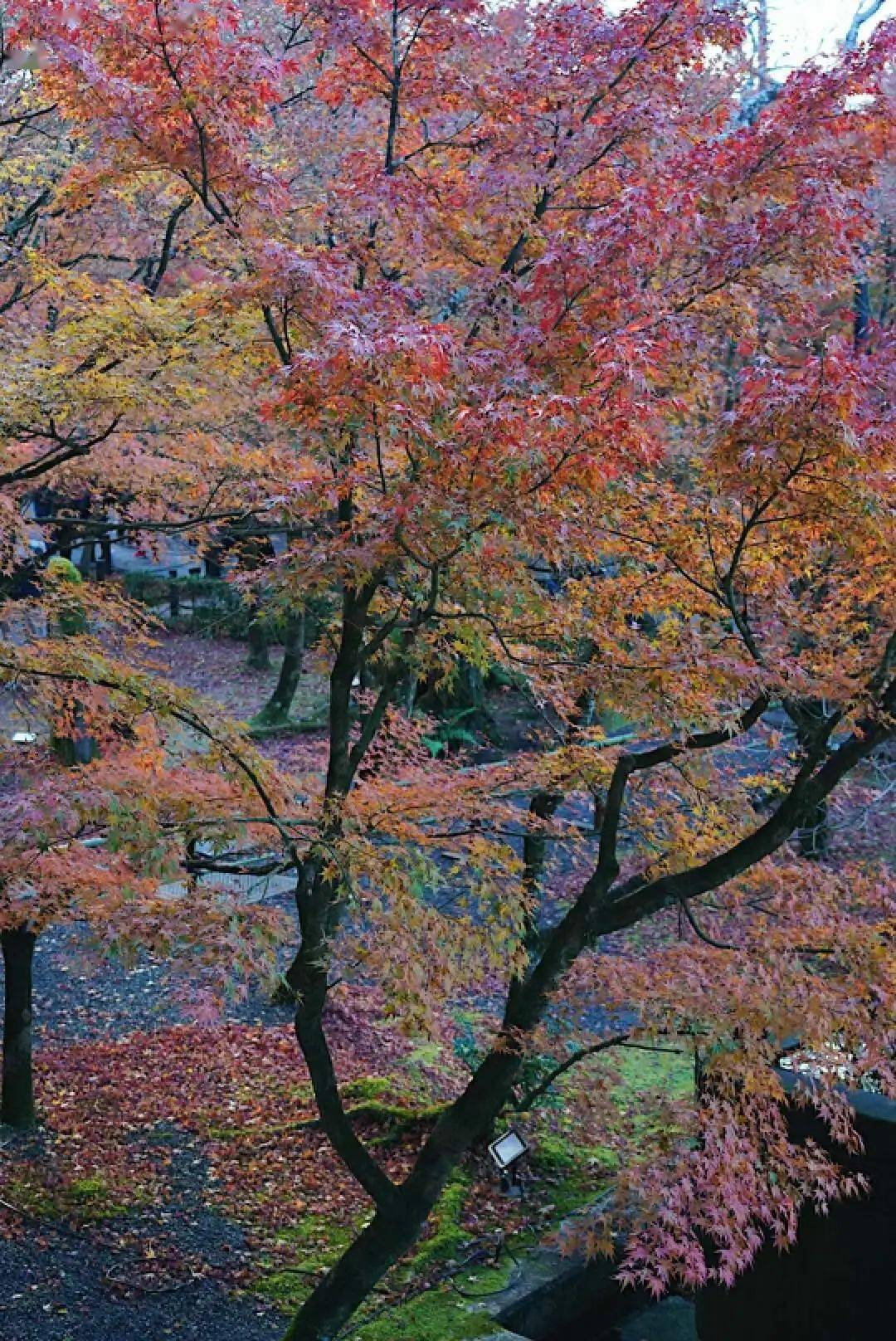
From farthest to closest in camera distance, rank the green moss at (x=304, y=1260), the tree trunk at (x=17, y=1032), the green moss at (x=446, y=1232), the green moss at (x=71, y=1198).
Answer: the tree trunk at (x=17, y=1032)
the green moss at (x=446, y=1232)
the green moss at (x=71, y=1198)
the green moss at (x=304, y=1260)

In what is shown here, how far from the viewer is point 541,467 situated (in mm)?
4855

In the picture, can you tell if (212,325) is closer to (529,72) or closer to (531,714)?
(529,72)

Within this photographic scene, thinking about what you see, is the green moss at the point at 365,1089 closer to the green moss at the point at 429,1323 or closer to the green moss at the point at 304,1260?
the green moss at the point at 304,1260

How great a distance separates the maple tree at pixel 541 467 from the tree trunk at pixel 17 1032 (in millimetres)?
1962

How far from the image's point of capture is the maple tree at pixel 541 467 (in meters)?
4.93

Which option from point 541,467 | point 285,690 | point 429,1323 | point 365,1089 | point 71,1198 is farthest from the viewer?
point 285,690

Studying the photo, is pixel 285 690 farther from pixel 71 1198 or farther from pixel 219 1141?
pixel 71 1198

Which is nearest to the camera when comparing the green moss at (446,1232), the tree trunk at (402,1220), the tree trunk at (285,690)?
the tree trunk at (402,1220)

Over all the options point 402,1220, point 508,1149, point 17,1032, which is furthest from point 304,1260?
point 17,1032

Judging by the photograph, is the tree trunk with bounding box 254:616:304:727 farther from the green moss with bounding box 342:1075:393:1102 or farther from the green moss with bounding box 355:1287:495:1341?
the green moss with bounding box 355:1287:495:1341

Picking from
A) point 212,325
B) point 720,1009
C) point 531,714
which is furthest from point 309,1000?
point 531,714

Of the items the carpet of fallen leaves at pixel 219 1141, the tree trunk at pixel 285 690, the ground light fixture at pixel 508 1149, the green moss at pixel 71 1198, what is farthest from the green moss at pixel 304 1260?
the tree trunk at pixel 285 690

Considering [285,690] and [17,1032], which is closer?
[17,1032]

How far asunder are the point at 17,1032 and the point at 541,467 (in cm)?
575
